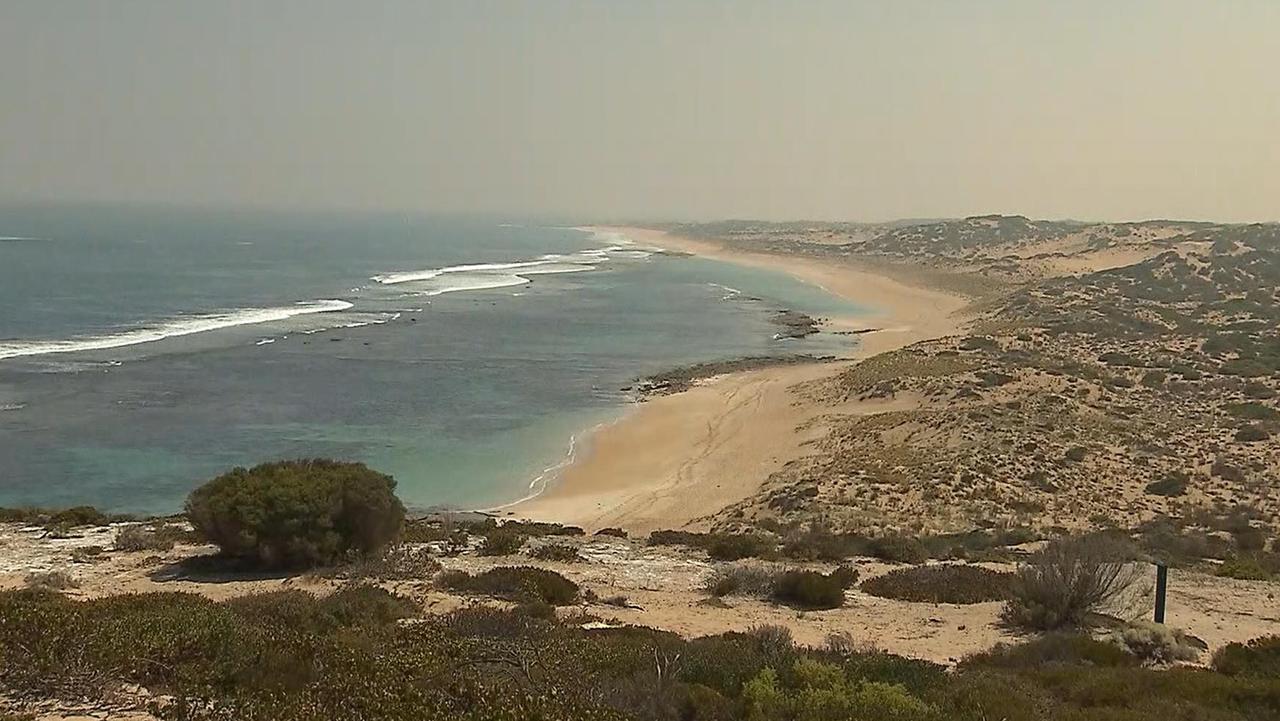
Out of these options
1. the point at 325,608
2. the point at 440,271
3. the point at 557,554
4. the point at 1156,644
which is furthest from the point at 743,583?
the point at 440,271

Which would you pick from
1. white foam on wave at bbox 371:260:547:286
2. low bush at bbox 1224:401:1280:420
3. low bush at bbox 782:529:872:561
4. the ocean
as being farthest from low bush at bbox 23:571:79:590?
white foam on wave at bbox 371:260:547:286

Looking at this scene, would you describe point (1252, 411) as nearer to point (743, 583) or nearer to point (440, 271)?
point (743, 583)

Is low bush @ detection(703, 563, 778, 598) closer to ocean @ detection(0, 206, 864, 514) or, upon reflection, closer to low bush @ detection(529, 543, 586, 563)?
low bush @ detection(529, 543, 586, 563)

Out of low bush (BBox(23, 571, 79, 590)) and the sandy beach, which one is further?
the sandy beach

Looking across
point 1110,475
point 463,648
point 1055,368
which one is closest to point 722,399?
point 1055,368

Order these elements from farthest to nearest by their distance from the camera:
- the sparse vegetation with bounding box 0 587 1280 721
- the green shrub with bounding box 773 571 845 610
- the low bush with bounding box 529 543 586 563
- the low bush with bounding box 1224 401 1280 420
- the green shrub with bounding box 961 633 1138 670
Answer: the low bush with bounding box 1224 401 1280 420 < the low bush with bounding box 529 543 586 563 < the green shrub with bounding box 773 571 845 610 < the green shrub with bounding box 961 633 1138 670 < the sparse vegetation with bounding box 0 587 1280 721
